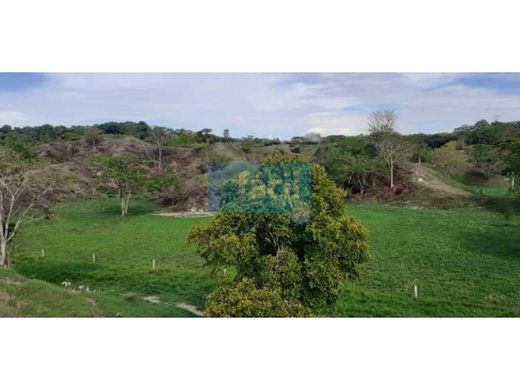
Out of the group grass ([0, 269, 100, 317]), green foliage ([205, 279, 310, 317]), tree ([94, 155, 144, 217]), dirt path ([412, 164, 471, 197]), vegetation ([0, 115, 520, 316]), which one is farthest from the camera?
dirt path ([412, 164, 471, 197])

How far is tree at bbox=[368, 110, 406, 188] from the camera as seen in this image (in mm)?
44156

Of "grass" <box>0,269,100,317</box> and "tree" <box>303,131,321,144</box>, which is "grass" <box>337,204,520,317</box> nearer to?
"grass" <box>0,269,100,317</box>

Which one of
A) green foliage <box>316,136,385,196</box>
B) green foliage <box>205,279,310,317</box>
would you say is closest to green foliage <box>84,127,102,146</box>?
green foliage <box>316,136,385,196</box>

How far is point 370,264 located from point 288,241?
394 inches

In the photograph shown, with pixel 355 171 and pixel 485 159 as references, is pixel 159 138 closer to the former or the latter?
pixel 355 171

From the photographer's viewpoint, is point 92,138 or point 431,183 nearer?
point 431,183

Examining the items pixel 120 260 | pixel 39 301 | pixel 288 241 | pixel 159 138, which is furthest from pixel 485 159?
pixel 39 301

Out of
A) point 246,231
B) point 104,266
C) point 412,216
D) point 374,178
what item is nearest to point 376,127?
point 374,178

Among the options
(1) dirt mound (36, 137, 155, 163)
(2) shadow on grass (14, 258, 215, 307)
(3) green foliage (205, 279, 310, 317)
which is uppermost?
(1) dirt mound (36, 137, 155, 163)

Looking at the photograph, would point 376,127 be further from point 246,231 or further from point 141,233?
point 246,231

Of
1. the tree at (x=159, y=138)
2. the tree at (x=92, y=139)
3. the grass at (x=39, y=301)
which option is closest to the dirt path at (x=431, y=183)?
the grass at (x=39, y=301)

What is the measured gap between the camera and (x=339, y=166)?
4375 cm

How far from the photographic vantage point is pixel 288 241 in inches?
444

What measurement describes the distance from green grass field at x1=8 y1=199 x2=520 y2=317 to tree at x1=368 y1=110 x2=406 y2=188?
474 inches
